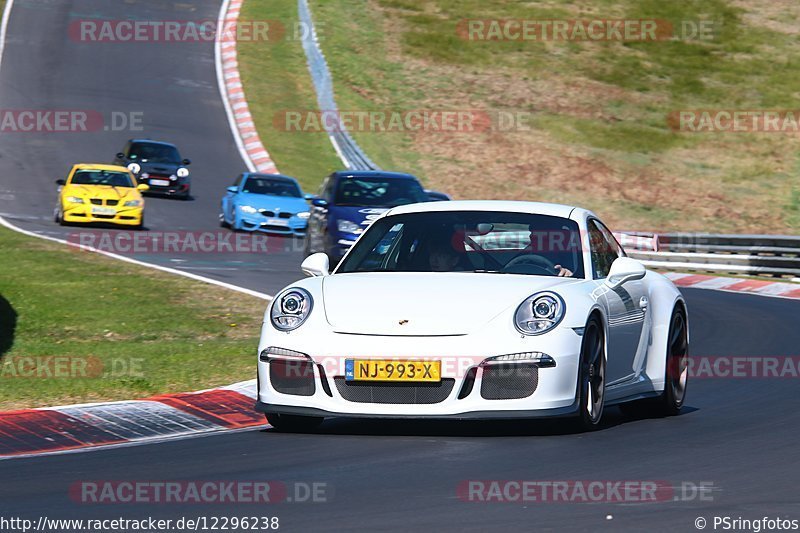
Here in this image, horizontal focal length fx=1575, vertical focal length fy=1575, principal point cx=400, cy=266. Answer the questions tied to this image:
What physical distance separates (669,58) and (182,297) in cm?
3634

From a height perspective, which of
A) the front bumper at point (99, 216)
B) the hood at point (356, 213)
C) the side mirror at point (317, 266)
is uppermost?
the side mirror at point (317, 266)

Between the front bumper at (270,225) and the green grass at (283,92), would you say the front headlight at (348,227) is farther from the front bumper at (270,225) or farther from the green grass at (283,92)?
the green grass at (283,92)

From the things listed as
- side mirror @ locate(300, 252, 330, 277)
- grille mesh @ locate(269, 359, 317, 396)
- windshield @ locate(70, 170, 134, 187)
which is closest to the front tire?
grille mesh @ locate(269, 359, 317, 396)

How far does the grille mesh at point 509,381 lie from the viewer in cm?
860

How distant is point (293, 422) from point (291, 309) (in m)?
0.72

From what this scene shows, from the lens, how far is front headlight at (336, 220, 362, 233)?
2109 cm

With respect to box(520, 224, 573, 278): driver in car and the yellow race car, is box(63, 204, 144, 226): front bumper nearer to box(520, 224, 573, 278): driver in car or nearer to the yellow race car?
the yellow race car

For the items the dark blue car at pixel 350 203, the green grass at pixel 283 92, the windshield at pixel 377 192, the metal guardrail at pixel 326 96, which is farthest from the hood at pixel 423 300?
the metal guardrail at pixel 326 96

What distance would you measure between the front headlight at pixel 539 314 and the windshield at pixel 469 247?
2.11 feet

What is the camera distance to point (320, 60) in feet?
157

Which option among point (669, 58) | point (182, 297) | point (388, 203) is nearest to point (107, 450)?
point (182, 297)

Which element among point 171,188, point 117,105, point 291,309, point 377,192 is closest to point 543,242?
point 291,309

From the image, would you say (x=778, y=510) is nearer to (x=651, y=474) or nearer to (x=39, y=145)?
(x=651, y=474)

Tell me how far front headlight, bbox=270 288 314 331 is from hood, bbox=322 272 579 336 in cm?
12
